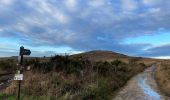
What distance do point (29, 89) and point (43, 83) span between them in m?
0.79

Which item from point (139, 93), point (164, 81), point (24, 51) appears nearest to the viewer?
point (24, 51)

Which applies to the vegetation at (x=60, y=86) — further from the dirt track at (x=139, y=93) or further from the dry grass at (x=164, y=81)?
the dry grass at (x=164, y=81)

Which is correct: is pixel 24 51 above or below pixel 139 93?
above

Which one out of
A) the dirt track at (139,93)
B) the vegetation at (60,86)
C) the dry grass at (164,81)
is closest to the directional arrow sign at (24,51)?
the vegetation at (60,86)

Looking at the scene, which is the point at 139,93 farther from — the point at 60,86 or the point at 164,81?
the point at 164,81

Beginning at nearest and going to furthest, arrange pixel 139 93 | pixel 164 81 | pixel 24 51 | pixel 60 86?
pixel 24 51 → pixel 60 86 → pixel 139 93 → pixel 164 81

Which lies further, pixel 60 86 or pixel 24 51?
pixel 60 86

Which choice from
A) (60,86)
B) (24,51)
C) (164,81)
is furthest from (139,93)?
(164,81)

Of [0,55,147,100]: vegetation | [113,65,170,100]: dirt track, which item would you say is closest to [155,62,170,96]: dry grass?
[113,65,170,100]: dirt track

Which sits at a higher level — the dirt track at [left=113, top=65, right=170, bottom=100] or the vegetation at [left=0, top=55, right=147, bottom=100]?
the vegetation at [left=0, top=55, right=147, bottom=100]

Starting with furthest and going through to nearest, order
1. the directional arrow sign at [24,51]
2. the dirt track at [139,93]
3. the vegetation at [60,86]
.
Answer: the dirt track at [139,93], the vegetation at [60,86], the directional arrow sign at [24,51]

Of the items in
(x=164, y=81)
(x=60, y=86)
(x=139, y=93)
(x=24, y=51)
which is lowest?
(x=139, y=93)

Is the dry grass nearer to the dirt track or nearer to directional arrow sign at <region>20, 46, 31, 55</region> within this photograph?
the dirt track

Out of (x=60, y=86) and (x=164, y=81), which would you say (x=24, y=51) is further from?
(x=164, y=81)
